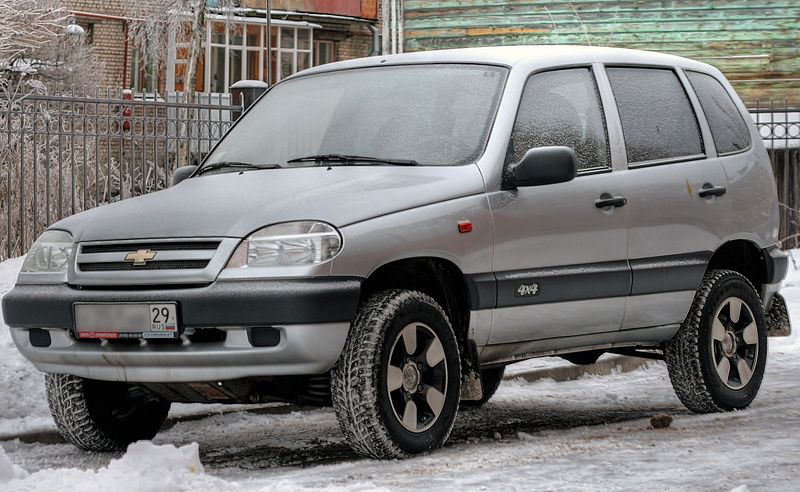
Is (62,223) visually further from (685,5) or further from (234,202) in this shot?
(685,5)

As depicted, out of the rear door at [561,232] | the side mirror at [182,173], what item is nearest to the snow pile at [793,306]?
the rear door at [561,232]

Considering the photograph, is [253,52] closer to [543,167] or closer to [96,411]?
[96,411]

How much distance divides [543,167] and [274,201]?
1.27 meters

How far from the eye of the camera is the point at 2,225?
15273mm

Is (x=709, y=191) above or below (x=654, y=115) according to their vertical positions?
below

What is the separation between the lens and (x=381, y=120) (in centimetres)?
713

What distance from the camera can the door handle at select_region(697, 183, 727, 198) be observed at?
7960 millimetres

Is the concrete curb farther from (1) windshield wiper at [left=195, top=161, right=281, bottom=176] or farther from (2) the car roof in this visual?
(2) the car roof

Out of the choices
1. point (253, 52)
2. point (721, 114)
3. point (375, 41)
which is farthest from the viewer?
point (253, 52)

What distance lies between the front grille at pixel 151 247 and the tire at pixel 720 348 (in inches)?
118

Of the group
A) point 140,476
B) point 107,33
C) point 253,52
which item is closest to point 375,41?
point 253,52

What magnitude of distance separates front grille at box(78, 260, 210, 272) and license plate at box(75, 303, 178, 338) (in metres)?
0.16

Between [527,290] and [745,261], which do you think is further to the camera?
[745,261]

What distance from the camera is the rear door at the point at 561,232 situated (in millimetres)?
6867
